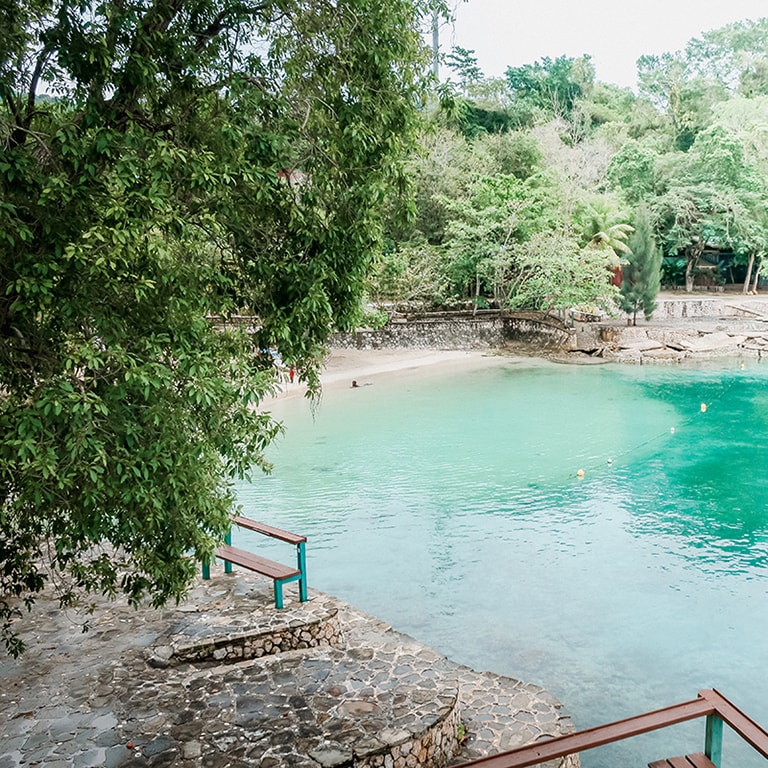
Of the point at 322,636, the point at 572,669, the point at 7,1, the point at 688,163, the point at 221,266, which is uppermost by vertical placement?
the point at 688,163

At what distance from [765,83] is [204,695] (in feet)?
176

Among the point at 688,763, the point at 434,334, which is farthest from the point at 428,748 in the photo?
the point at 434,334

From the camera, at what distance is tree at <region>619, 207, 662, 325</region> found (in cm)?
2984

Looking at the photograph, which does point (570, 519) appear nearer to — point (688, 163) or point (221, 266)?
point (221, 266)

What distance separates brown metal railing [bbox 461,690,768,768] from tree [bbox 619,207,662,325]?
2803cm

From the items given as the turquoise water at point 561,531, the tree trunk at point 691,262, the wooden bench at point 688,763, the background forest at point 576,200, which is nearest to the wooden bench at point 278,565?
the turquoise water at point 561,531

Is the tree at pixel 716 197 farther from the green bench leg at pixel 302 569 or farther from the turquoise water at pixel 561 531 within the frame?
the green bench leg at pixel 302 569

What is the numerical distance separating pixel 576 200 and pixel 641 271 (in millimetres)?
4418

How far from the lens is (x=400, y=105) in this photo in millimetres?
5066

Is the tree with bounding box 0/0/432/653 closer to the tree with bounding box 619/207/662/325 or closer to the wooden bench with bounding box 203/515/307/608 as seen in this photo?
the wooden bench with bounding box 203/515/307/608

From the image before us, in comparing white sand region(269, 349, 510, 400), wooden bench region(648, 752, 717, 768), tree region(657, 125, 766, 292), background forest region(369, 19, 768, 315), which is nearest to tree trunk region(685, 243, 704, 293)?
background forest region(369, 19, 768, 315)

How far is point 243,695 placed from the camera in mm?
5984

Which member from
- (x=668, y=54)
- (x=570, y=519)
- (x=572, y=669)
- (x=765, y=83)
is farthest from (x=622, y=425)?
(x=668, y=54)

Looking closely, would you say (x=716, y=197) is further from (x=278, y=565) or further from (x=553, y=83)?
(x=278, y=565)
